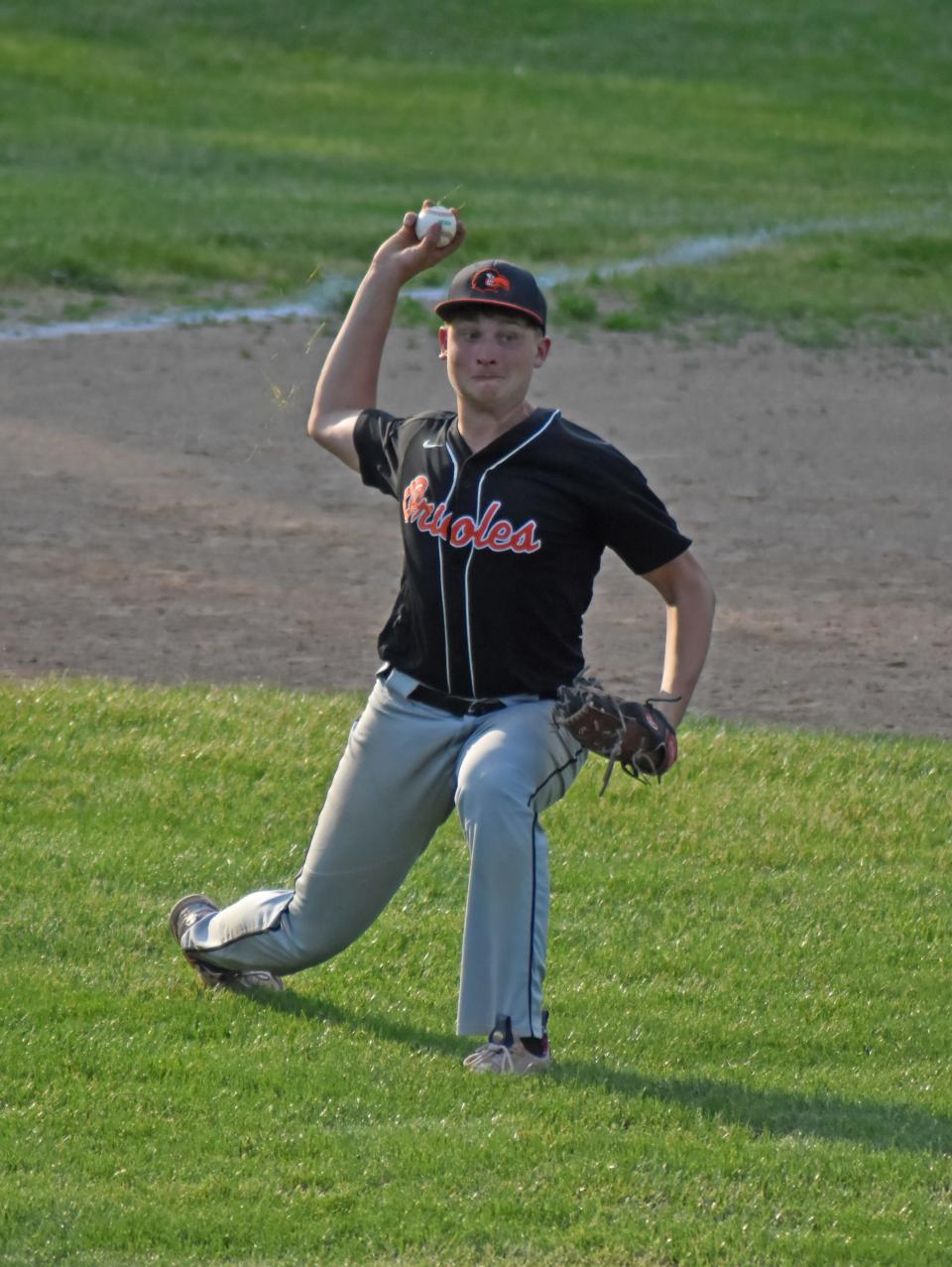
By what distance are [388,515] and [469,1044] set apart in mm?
6383

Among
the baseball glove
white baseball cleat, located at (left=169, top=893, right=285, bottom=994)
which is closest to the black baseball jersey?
the baseball glove

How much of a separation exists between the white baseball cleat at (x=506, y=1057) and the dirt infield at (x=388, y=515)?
3.55 m

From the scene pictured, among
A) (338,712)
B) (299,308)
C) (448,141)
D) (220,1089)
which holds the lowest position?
(220,1089)

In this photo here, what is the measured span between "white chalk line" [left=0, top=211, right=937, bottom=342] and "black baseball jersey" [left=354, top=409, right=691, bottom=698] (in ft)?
32.3

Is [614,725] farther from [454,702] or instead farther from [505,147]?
[505,147]

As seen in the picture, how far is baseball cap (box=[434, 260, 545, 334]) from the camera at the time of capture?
4.35 meters

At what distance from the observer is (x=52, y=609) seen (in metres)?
8.81

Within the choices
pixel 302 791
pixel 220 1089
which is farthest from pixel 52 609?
pixel 220 1089

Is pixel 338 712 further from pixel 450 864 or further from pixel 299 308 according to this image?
pixel 299 308

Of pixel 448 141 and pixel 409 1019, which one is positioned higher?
pixel 448 141

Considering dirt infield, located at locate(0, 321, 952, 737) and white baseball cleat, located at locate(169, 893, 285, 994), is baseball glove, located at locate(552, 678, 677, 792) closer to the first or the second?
white baseball cleat, located at locate(169, 893, 285, 994)

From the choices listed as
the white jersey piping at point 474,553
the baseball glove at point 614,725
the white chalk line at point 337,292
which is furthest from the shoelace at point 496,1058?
the white chalk line at point 337,292

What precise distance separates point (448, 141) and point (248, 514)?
17.2 m

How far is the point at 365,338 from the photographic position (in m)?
4.81
